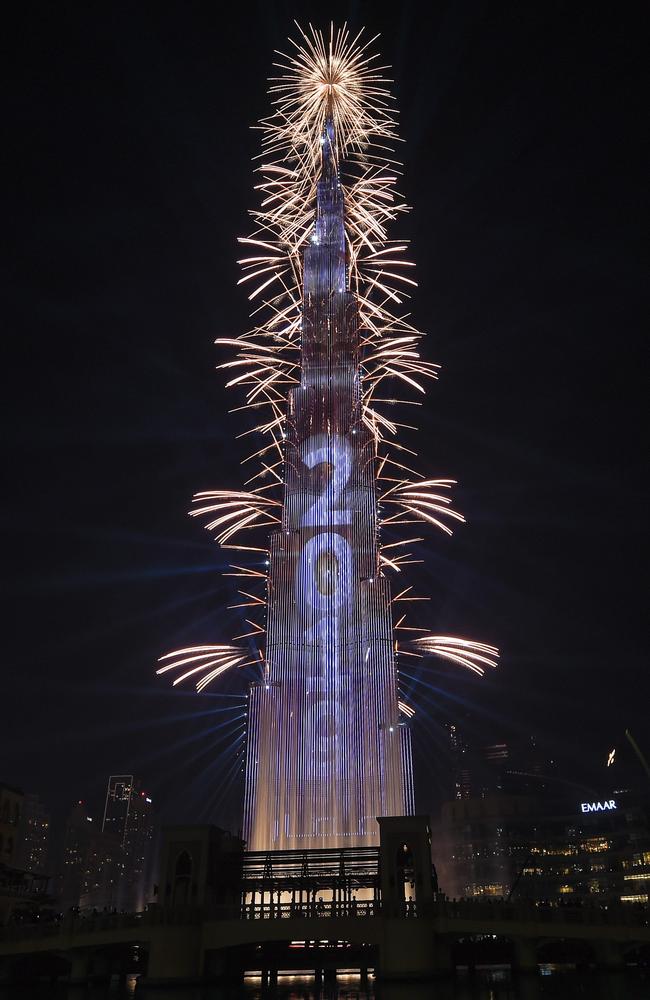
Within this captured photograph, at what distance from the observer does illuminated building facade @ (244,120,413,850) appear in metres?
60.3

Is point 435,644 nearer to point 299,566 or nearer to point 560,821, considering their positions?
point 299,566

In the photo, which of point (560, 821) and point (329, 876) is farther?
point (560, 821)

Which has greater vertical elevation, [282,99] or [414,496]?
[282,99]

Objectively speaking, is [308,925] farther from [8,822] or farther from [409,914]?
[8,822]

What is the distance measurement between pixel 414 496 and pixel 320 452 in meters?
10.6

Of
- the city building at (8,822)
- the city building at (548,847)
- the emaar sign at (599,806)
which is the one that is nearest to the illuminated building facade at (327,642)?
the city building at (8,822)

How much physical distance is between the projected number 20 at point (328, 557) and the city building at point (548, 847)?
78023 millimetres

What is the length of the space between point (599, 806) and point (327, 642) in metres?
111

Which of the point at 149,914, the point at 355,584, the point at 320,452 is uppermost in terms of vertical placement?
the point at 320,452

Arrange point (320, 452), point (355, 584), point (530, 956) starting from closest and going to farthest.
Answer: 1. point (530, 956)
2. point (355, 584)
3. point (320, 452)

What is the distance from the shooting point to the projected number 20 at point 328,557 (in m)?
66.0

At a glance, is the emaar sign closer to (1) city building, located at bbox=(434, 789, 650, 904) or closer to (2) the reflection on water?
(1) city building, located at bbox=(434, 789, 650, 904)

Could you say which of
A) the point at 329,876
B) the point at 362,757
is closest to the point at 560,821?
the point at 362,757

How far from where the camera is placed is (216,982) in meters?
41.9
